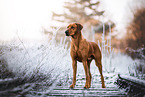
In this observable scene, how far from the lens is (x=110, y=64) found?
3.57 meters

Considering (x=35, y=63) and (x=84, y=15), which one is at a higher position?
(x=84, y=15)

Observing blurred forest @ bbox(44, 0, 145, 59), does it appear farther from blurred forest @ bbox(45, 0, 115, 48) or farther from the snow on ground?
the snow on ground

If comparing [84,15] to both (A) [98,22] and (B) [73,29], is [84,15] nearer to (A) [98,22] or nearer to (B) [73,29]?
(A) [98,22]

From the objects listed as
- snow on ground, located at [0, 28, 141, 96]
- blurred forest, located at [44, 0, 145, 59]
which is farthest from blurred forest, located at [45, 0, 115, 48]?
snow on ground, located at [0, 28, 141, 96]

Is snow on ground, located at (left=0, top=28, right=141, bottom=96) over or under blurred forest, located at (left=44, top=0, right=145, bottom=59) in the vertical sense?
under

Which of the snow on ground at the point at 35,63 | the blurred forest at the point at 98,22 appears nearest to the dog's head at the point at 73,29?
the snow on ground at the point at 35,63

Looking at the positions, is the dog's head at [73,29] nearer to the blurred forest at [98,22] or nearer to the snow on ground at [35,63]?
the snow on ground at [35,63]

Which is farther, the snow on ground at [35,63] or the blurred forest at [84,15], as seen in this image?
the blurred forest at [84,15]

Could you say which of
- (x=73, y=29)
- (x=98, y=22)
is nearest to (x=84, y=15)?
(x=98, y=22)

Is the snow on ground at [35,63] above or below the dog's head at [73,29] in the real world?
below

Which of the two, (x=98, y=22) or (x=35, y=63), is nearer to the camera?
(x=35, y=63)

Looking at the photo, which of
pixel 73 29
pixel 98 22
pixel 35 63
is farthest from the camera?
pixel 98 22

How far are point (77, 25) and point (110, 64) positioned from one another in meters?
2.11

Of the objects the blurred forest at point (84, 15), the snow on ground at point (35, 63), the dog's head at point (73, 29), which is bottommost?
the snow on ground at point (35, 63)
